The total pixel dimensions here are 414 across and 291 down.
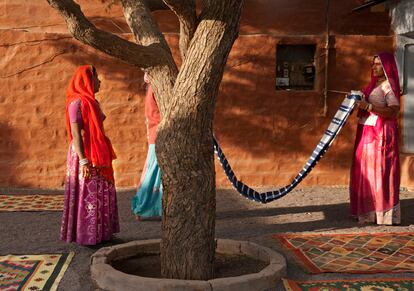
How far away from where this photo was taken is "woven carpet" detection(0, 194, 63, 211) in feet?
23.0

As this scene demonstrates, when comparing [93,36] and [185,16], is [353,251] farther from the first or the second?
[93,36]

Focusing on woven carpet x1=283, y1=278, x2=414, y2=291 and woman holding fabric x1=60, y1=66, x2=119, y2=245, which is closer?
woven carpet x1=283, y1=278, x2=414, y2=291

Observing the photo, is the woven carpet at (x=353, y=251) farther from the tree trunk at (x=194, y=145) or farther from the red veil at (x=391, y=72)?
the red veil at (x=391, y=72)

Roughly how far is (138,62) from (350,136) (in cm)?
544

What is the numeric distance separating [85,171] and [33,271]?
1.02 metres

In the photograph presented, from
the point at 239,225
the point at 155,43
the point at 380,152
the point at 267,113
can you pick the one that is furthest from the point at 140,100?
the point at 155,43

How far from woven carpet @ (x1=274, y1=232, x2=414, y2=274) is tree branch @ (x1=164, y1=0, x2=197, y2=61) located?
200 cm

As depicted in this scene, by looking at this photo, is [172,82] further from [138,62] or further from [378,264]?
[378,264]

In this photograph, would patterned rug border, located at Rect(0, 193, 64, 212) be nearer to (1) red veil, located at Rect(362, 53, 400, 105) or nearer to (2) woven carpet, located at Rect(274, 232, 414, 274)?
A: (2) woven carpet, located at Rect(274, 232, 414, 274)

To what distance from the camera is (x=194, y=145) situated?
3932mm

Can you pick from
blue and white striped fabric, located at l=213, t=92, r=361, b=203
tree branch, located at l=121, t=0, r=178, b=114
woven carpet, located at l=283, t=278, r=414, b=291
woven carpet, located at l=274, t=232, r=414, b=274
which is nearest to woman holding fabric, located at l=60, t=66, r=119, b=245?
tree branch, located at l=121, t=0, r=178, b=114

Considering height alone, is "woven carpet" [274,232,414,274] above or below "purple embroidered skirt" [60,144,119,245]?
A: below

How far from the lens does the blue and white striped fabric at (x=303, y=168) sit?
5.67m

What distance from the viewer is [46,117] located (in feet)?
27.7
